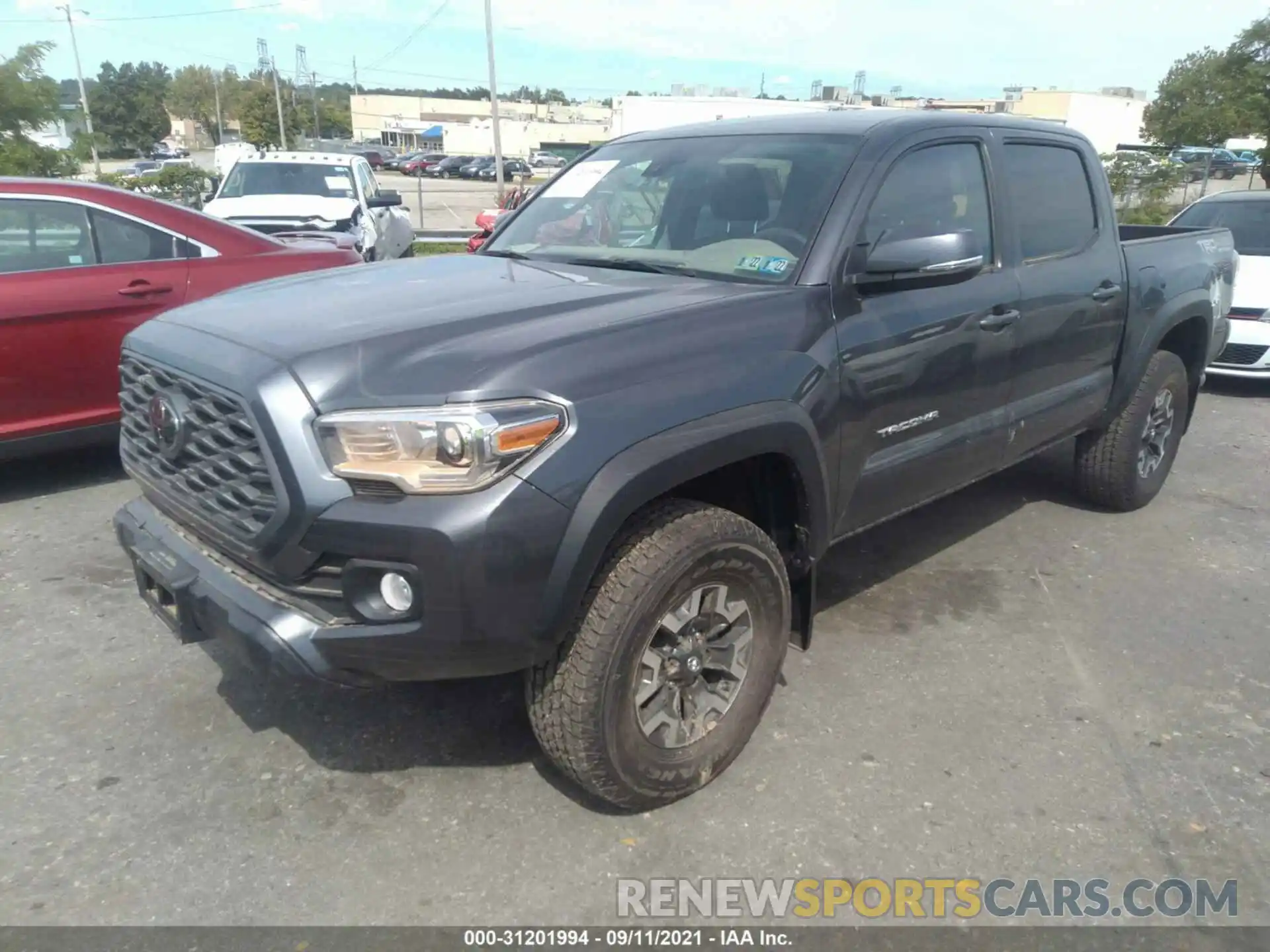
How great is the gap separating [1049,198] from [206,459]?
11.6 feet

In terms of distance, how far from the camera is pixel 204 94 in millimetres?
85750

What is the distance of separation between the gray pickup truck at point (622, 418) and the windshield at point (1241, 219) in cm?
607

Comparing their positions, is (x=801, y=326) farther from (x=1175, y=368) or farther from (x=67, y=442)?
(x=67, y=442)

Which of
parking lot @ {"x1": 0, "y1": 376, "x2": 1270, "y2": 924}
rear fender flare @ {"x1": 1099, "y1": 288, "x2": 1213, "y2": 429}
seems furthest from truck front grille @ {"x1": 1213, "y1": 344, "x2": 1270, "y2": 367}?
parking lot @ {"x1": 0, "y1": 376, "x2": 1270, "y2": 924}

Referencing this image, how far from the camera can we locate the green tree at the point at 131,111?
79125mm

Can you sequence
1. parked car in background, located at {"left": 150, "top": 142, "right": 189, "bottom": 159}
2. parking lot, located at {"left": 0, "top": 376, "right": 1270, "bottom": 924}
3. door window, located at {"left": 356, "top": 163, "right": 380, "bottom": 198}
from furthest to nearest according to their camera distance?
1. parked car in background, located at {"left": 150, "top": 142, "right": 189, "bottom": 159}
2. door window, located at {"left": 356, "top": 163, "right": 380, "bottom": 198}
3. parking lot, located at {"left": 0, "top": 376, "right": 1270, "bottom": 924}

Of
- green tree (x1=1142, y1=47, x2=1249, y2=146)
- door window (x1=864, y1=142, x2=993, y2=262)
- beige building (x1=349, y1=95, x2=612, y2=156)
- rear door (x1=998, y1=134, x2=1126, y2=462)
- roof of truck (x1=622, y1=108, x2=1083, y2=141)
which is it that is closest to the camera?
door window (x1=864, y1=142, x2=993, y2=262)

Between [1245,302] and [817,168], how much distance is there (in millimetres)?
6573

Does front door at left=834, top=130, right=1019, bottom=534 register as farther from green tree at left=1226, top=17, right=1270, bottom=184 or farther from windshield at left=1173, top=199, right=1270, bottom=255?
green tree at left=1226, top=17, right=1270, bottom=184

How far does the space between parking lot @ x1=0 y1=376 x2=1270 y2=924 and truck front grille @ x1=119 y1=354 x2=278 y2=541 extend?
853 mm

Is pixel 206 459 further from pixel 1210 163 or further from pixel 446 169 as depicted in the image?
pixel 446 169

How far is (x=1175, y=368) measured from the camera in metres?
5.16

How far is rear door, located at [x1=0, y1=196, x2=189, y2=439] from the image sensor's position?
4758 millimetres
